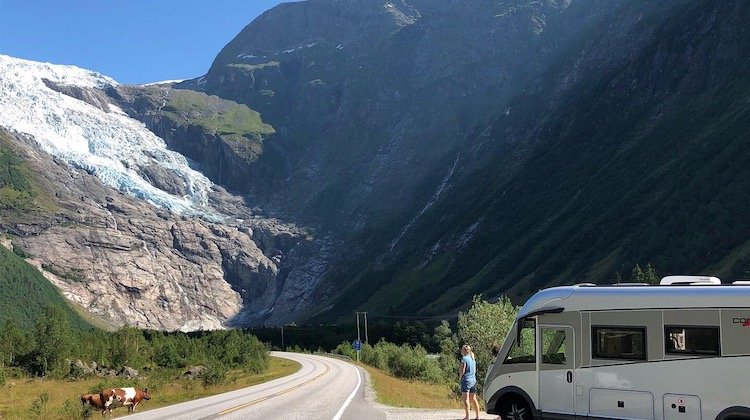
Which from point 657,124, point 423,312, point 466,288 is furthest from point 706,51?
point 423,312

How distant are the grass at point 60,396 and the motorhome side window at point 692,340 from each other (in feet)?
86.1

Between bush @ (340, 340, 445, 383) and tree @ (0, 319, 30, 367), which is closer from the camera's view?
bush @ (340, 340, 445, 383)

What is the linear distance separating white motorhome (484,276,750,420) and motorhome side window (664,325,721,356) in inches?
1.0

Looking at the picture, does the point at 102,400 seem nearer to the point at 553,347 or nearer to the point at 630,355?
the point at 553,347

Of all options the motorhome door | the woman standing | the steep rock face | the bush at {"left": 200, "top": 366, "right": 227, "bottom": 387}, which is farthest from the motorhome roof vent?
the steep rock face

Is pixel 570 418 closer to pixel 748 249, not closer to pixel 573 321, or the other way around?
pixel 573 321

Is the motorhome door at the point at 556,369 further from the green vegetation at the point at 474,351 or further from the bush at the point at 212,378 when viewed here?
the bush at the point at 212,378

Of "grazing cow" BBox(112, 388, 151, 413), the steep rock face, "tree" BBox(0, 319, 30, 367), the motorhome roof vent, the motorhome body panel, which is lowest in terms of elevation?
"tree" BBox(0, 319, 30, 367)

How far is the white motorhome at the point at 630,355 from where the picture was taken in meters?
17.0

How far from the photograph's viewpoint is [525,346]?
2095 cm

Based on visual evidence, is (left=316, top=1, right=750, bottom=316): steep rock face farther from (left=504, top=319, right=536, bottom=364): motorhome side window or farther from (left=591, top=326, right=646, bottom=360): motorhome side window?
(left=591, top=326, right=646, bottom=360): motorhome side window

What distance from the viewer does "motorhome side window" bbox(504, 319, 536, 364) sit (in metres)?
20.7

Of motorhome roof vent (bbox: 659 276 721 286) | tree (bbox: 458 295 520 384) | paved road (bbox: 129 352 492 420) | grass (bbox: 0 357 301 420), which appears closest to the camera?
motorhome roof vent (bbox: 659 276 721 286)

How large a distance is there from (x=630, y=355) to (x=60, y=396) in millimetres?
44362
